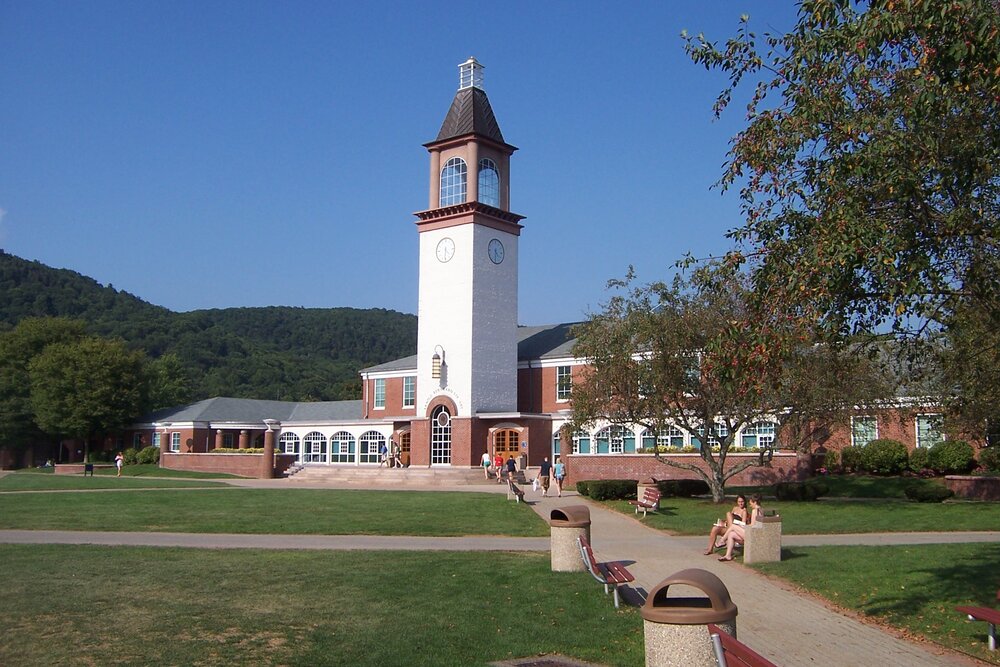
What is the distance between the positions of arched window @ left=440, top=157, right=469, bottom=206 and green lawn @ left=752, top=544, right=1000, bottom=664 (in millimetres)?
34374

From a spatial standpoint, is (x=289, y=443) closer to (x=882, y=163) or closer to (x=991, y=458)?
(x=991, y=458)

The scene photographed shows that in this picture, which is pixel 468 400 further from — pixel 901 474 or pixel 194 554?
pixel 194 554

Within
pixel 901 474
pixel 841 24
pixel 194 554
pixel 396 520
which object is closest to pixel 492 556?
pixel 194 554

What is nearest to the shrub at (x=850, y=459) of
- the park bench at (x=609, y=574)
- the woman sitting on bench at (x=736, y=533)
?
the woman sitting on bench at (x=736, y=533)

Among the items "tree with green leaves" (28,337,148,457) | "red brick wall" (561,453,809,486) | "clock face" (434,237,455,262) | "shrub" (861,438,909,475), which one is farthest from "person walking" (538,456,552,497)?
"tree with green leaves" (28,337,148,457)

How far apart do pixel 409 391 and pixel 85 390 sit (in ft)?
76.8

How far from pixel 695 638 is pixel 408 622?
16.0 ft

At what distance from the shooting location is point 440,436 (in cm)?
4931

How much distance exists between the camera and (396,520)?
24047mm

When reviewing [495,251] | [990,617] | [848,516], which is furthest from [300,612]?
[495,251]

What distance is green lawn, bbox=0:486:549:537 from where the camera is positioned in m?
22.2

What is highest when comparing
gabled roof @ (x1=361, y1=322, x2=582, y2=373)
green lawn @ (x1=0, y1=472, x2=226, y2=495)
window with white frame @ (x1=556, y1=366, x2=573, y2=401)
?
gabled roof @ (x1=361, y1=322, x2=582, y2=373)

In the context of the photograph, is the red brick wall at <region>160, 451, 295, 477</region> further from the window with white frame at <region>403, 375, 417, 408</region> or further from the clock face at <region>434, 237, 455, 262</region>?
the clock face at <region>434, 237, 455, 262</region>

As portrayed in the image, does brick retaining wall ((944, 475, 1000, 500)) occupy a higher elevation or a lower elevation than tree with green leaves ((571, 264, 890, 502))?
lower
